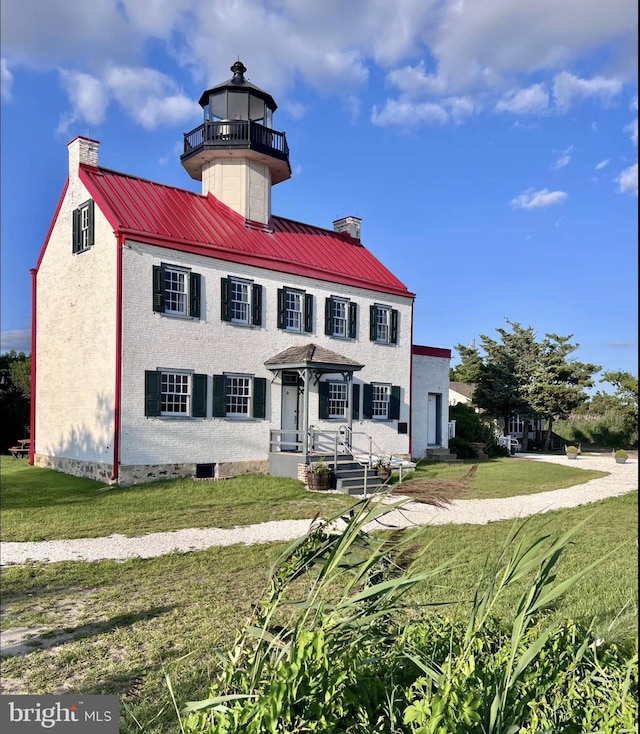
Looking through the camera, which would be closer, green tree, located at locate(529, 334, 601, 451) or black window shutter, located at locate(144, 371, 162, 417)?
green tree, located at locate(529, 334, 601, 451)

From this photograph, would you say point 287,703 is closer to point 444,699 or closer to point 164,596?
point 444,699

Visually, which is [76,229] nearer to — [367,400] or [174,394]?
[174,394]

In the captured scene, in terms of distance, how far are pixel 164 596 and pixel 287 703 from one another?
4.21 meters

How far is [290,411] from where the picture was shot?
52.6 ft

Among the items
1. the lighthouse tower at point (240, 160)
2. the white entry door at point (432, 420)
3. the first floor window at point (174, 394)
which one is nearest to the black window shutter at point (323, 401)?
the first floor window at point (174, 394)

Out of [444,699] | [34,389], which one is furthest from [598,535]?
[34,389]

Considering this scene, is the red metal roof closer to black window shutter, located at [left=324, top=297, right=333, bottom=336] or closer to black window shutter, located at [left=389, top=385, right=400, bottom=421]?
black window shutter, located at [left=324, top=297, right=333, bottom=336]

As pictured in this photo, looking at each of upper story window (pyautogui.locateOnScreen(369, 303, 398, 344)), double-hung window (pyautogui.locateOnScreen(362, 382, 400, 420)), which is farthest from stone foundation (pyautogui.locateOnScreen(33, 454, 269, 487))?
upper story window (pyautogui.locateOnScreen(369, 303, 398, 344))

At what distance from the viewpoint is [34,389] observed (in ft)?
53.8

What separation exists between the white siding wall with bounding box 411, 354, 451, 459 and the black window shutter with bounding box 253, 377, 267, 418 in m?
6.21

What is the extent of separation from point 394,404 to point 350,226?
6.51 metres

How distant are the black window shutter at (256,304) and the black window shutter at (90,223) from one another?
3984mm

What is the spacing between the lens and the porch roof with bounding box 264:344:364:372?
48.0 feet

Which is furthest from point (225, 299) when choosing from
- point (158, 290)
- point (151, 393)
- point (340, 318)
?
point (340, 318)
